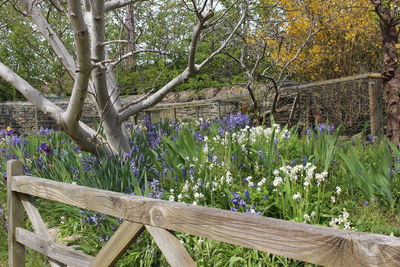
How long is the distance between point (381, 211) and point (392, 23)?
96.6 inches

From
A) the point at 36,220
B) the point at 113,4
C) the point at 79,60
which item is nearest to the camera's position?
the point at 36,220

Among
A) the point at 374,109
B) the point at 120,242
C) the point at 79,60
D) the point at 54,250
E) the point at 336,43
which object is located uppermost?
the point at 336,43

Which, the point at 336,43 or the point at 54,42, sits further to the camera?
the point at 336,43

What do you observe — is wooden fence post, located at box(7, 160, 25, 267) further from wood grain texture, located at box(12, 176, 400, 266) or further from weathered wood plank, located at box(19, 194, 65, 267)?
wood grain texture, located at box(12, 176, 400, 266)

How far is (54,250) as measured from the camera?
236 centimetres

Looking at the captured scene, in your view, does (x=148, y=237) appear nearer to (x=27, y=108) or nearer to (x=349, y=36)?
(x=349, y=36)

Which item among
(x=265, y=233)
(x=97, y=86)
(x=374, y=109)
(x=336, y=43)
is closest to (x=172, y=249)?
(x=265, y=233)

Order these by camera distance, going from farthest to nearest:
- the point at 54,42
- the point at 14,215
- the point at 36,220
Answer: the point at 54,42 → the point at 14,215 → the point at 36,220

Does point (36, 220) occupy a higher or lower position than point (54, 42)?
lower

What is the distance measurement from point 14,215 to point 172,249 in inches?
67.8

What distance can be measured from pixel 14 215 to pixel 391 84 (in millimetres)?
3709

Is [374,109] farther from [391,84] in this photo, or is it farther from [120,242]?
[120,242]

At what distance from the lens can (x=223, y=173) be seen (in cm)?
340

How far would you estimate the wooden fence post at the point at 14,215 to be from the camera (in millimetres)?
Answer: 2773
